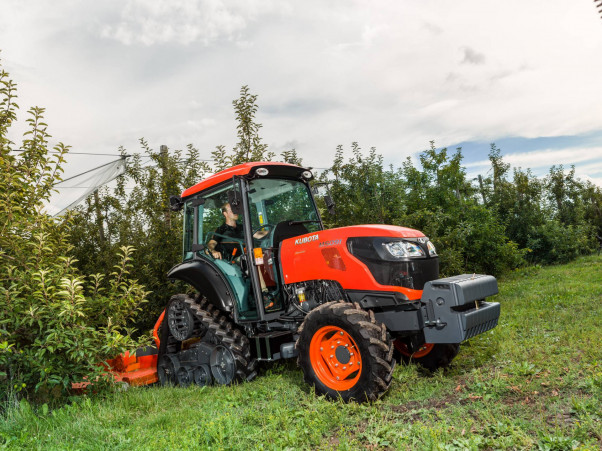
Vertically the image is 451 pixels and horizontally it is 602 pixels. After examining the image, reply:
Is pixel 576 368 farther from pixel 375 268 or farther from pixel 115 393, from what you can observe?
pixel 115 393

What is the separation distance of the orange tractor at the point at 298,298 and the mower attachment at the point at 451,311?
10 mm

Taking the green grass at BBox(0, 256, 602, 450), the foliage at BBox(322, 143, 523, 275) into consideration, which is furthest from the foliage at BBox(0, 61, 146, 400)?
the foliage at BBox(322, 143, 523, 275)

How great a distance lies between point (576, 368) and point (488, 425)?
1705 mm

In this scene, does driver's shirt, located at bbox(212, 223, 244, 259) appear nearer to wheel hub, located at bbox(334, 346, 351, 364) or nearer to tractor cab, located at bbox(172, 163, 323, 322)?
tractor cab, located at bbox(172, 163, 323, 322)

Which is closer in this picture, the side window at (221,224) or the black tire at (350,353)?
the black tire at (350,353)

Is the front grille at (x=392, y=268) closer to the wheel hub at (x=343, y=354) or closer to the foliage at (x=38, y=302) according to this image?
the wheel hub at (x=343, y=354)

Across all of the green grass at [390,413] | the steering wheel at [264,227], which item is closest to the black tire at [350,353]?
the green grass at [390,413]

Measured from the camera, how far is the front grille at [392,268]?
4.62 m

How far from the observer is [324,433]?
3.85 meters

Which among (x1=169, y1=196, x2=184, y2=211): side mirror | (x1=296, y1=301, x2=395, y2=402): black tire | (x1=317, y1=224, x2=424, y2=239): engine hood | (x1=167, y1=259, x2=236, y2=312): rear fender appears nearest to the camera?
(x1=296, y1=301, x2=395, y2=402): black tire

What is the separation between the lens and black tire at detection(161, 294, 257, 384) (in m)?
5.56

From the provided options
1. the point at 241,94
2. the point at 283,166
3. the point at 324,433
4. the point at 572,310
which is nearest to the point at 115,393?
the point at 324,433

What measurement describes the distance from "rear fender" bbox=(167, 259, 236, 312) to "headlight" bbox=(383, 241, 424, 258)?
1996 millimetres

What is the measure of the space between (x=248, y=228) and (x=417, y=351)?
2.33 m
